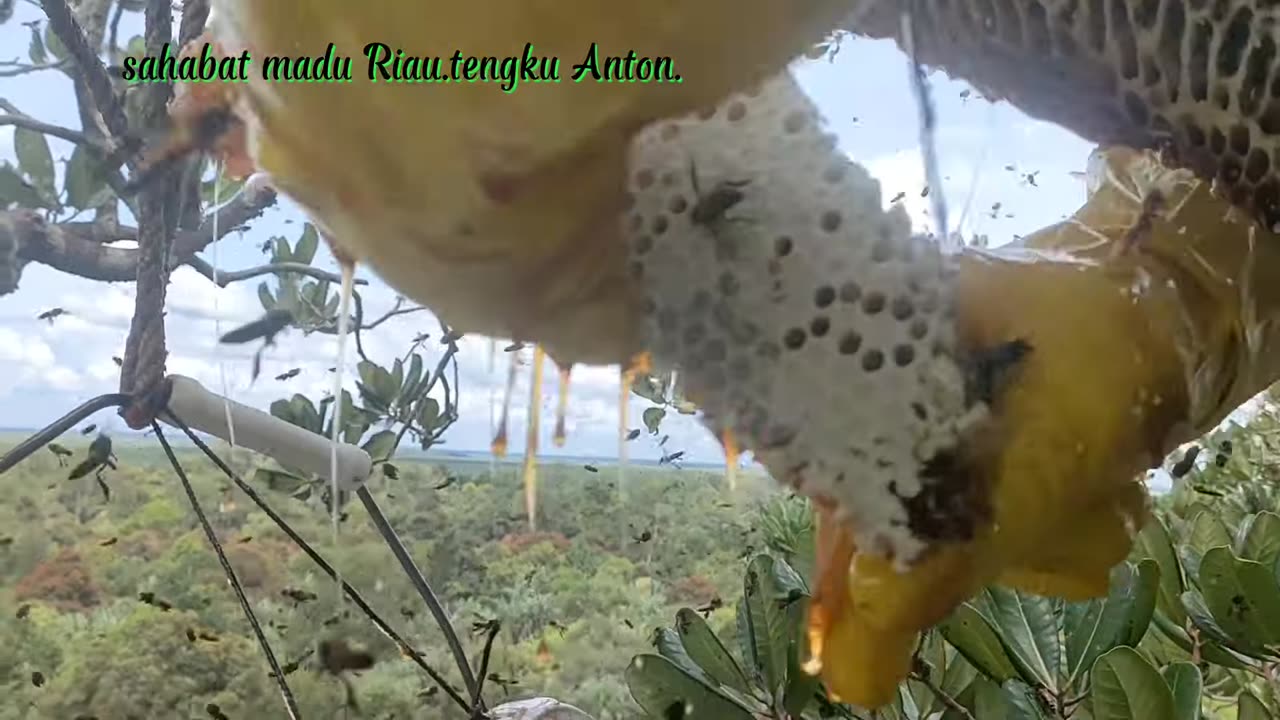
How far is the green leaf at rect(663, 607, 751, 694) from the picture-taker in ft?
1.54

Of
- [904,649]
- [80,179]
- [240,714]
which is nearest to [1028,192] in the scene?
[904,649]

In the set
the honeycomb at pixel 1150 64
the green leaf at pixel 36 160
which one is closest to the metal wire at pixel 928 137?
the honeycomb at pixel 1150 64

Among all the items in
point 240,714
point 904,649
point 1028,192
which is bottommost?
point 240,714

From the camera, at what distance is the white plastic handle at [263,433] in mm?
321

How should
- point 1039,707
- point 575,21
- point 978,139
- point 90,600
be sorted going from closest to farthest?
point 575,21
point 978,139
point 1039,707
point 90,600

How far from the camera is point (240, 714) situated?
68 centimetres

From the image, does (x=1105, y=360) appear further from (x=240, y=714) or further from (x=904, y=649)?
(x=240, y=714)

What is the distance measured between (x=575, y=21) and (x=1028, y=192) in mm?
201

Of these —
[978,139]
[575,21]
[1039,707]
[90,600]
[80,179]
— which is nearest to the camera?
[575,21]

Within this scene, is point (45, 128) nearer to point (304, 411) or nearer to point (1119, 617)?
point (304, 411)

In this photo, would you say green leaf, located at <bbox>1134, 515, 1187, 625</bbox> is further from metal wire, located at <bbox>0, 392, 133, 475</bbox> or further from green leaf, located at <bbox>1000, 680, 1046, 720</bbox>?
metal wire, located at <bbox>0, 392, 133, 475</bbox>

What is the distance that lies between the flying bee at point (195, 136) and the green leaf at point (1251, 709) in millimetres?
429

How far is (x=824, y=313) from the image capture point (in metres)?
0.18

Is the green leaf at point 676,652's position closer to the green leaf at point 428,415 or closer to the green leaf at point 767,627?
the green leaf at point 767,627
